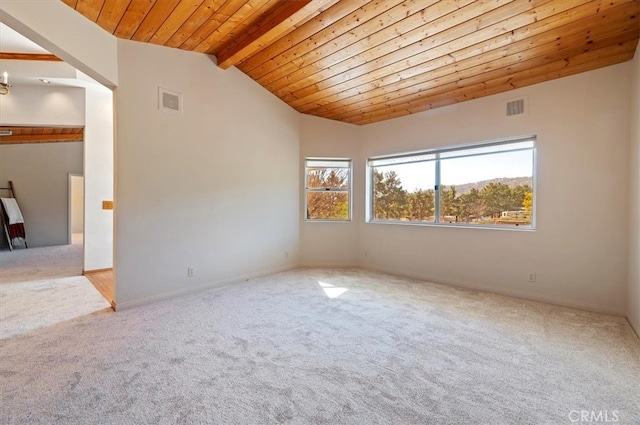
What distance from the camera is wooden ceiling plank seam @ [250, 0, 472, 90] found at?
266 cm

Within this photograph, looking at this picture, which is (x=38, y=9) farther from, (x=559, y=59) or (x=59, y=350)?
(x=559, y=59)

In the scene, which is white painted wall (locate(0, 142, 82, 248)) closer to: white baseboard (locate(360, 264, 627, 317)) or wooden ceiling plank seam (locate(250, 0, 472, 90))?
wooden ceiling plank seam (locate(250, 0, 472, 90))

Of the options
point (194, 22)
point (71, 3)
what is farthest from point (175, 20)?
point (71, 3)

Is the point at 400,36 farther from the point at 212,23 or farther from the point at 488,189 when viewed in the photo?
the point at 488,189

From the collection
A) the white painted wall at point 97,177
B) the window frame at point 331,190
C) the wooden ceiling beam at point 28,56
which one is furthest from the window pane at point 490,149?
the wooden ceiling beam at point 28,56

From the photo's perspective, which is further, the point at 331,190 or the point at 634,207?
the point at 331,190

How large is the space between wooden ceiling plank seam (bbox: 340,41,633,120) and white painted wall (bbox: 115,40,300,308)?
5.19 ft

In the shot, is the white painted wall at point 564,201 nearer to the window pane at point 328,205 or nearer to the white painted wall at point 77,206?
the window pane at point 328,205

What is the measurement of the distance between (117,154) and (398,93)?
11.7 ft

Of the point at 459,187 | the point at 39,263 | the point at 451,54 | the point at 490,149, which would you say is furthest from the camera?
the point at 39,263

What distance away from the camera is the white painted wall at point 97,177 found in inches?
196

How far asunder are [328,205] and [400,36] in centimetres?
306

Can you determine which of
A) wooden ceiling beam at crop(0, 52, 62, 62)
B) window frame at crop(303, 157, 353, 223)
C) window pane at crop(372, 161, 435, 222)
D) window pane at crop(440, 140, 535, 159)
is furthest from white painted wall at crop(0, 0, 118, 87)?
window pane at crop(440, 140, 535, 159)

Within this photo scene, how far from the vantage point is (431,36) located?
2.96 meters
